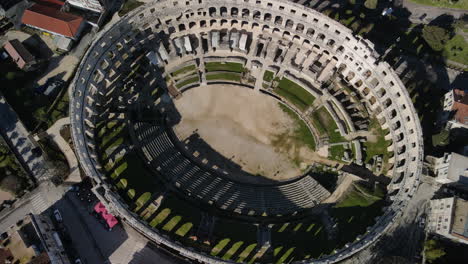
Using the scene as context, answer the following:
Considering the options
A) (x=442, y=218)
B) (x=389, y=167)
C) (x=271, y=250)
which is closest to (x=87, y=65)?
(x=271, y=250)

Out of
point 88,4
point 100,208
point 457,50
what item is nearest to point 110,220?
point 100,208

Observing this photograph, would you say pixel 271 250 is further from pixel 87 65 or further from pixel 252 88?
pixel 87 65

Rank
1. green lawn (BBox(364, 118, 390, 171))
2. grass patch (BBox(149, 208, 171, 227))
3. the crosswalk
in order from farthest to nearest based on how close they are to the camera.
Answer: green lawn (BBox(364, 118, 390, 171)) < the crosswalk < grass patch (BBox(149, 208, 171, 227))

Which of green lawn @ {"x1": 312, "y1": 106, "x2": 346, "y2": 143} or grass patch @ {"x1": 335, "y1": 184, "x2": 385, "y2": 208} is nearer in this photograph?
grass patch @ {"x1": 335, "y1": 184, "x2": 385, "y2": 208}

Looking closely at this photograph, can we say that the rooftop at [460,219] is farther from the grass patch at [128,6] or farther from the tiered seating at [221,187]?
the grass patch at [128,6]

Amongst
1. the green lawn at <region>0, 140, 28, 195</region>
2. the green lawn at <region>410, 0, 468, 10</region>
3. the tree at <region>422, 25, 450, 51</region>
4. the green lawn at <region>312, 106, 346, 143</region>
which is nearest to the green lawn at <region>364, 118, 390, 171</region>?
the green lawn at <region>312, 106, 346, 143</region>

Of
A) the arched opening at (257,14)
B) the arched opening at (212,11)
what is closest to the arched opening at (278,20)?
the arched opening at (257,14)

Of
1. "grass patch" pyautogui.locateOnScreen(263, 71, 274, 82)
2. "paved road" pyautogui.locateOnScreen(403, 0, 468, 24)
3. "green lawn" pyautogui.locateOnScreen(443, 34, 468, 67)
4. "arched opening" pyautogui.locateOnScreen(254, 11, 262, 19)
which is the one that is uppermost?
"paved road" pyautogui.locateOnScreen(403, 0, 468, 24)

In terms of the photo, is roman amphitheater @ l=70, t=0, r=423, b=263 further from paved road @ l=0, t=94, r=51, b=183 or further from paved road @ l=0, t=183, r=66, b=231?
paved road @ l=0, t=94, r=51, b=183
